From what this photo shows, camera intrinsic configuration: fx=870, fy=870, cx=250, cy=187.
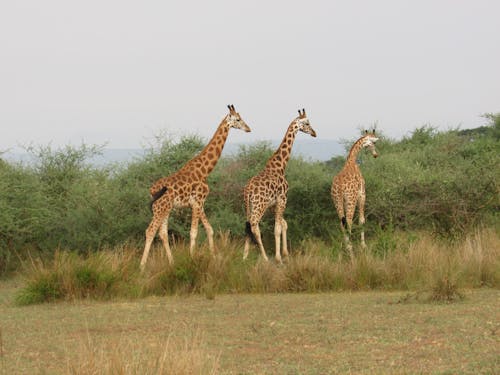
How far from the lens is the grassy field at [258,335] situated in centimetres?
658

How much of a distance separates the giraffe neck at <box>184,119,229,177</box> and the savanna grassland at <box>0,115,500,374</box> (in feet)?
4.99

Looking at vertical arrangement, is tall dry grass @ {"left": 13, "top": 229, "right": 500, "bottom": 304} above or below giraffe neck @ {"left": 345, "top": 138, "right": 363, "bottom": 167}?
below

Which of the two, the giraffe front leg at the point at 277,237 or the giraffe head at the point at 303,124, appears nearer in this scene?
the giraffe front leg at the point at 277,237

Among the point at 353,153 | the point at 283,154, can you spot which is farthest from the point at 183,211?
the point at 353,153

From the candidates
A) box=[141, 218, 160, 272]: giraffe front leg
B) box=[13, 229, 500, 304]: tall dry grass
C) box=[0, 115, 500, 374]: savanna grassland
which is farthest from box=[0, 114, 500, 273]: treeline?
box=[13, 229, 500, 304]: tall dry grass

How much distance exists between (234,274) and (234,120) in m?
4.07

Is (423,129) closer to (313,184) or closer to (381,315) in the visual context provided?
(313,184)

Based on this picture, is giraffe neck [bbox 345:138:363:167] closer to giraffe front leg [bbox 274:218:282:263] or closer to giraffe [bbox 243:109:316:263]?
giraffe [bbox 243:109:316:263]

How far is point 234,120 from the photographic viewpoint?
50.7 feet

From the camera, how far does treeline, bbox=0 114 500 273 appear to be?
16203 mm

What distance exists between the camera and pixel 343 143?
91.7 feet

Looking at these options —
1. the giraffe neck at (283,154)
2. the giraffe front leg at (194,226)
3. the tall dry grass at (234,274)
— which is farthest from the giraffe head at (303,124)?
the tall dry grass at (234,274)

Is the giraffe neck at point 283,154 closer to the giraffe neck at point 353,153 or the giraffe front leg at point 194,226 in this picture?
the giraffe neck at point 353,153

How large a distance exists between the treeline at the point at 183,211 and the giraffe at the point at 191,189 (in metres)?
1.70
